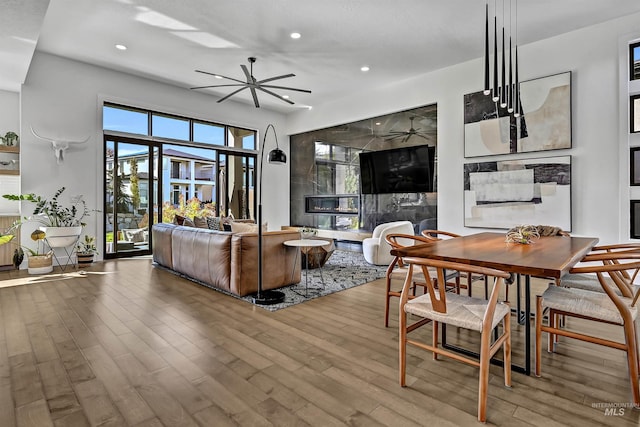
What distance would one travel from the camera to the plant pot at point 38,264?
15.8 feet

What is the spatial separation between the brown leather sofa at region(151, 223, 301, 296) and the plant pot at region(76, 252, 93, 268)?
6.72ft

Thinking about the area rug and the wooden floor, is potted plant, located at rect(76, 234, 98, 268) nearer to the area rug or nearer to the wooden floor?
the wooden floor

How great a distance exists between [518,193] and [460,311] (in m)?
3.94

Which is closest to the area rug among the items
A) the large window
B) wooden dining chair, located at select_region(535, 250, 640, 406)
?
wooden dining chair, located at select_region(535, 250, 640, 406)

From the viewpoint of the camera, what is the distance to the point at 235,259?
3.61 metres

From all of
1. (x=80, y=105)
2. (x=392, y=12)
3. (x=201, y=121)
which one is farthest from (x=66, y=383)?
(x=201, y=121)

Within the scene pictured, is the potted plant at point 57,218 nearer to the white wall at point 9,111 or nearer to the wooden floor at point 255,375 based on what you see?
the white wall at point 9,111

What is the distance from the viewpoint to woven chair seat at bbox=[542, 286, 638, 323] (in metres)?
1.80

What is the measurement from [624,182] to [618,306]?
3.42 meters

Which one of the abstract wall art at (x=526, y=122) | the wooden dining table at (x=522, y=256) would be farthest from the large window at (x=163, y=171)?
the wooden dining table at (x=522, y=256)

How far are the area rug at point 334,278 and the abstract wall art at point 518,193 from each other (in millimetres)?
1836

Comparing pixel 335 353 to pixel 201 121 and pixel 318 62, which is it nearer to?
pixel 318 62

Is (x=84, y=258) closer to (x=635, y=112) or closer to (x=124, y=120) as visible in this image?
(x=124, y=120)

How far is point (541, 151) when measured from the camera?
189 inches
